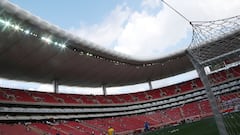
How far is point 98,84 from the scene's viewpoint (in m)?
40.9

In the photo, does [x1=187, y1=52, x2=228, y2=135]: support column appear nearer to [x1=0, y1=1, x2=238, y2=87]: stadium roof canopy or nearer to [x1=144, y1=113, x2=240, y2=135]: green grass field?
[x1=144, y1=113, x2=240, y2=135]: green grass field

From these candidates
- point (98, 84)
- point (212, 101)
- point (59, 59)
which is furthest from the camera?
point (98, 84)

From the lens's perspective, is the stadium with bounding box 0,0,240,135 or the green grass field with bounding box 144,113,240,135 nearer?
the green grass field with bounding box 144,113,240,135

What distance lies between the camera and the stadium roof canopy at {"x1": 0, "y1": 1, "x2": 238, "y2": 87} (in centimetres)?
2103

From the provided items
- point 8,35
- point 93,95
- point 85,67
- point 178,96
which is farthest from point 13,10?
point 178,96

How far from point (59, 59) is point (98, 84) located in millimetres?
13367

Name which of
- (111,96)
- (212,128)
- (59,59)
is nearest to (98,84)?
(111,96)

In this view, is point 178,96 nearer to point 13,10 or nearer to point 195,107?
point 195,107

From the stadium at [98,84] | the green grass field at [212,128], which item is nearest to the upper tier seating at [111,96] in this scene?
the stadium at [98,84]

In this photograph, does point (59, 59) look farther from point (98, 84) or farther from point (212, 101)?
point (212, 101)

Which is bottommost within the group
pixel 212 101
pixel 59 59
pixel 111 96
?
pixel 212 101

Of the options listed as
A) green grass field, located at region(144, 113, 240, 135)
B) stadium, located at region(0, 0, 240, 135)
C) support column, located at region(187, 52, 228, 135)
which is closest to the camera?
support column, located at region(187, 52, 228, 135)

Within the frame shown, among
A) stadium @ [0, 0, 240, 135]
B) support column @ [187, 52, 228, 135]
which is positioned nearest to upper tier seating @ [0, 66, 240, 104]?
stadium @ [0, 0, 240, 135]

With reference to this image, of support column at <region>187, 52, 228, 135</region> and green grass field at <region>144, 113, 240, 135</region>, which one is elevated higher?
support column at <region>187, 52, 228, 135</region>
